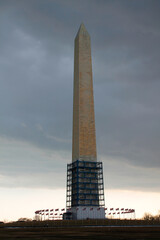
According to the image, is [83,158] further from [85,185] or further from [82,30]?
[82,30]

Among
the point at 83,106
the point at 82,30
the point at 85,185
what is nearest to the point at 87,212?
the point at 85,185

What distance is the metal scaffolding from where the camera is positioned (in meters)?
99.9

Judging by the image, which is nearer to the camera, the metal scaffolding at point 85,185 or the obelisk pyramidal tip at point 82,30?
the metal scaffolding at point 85,185

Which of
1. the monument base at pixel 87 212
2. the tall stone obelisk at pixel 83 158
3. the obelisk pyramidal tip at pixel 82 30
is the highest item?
the obelisk pyramidal tip at pixel 82 30

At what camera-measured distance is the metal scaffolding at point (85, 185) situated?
328ft

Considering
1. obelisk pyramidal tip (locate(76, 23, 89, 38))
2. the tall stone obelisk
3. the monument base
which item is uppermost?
obelisk pyramidal tip (locate(76, 23, 89, 38))

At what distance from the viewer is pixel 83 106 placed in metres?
110

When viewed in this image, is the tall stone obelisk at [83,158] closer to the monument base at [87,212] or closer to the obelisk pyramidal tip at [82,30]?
the monument base at [87,212]

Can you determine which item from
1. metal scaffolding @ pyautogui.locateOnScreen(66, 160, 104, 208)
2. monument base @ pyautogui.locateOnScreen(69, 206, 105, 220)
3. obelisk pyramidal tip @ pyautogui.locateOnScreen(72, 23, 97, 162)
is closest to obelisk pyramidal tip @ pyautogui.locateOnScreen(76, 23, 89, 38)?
obelisk pyramidal tip @ pyautogui.locateOnScreen(72, 23, 97, 162)

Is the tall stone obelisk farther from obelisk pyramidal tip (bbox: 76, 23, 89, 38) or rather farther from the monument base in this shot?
obelisk pyramidal tip (bbox: 76, 23, 89, 38)

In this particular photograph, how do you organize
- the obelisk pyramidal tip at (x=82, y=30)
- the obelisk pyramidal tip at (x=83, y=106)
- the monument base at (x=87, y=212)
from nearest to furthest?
the monument base at (x=87, y=212), the obelisk pyramidal tip at (x=83, y=106), the obelisk pyramidal tip at (x=82, y=30)

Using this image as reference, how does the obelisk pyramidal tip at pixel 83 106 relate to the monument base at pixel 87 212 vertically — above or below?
above

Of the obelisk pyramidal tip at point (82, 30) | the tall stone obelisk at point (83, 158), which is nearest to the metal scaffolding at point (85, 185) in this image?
the tall stone obelisk at point (83, 158)

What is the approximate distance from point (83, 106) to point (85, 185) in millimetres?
31116
